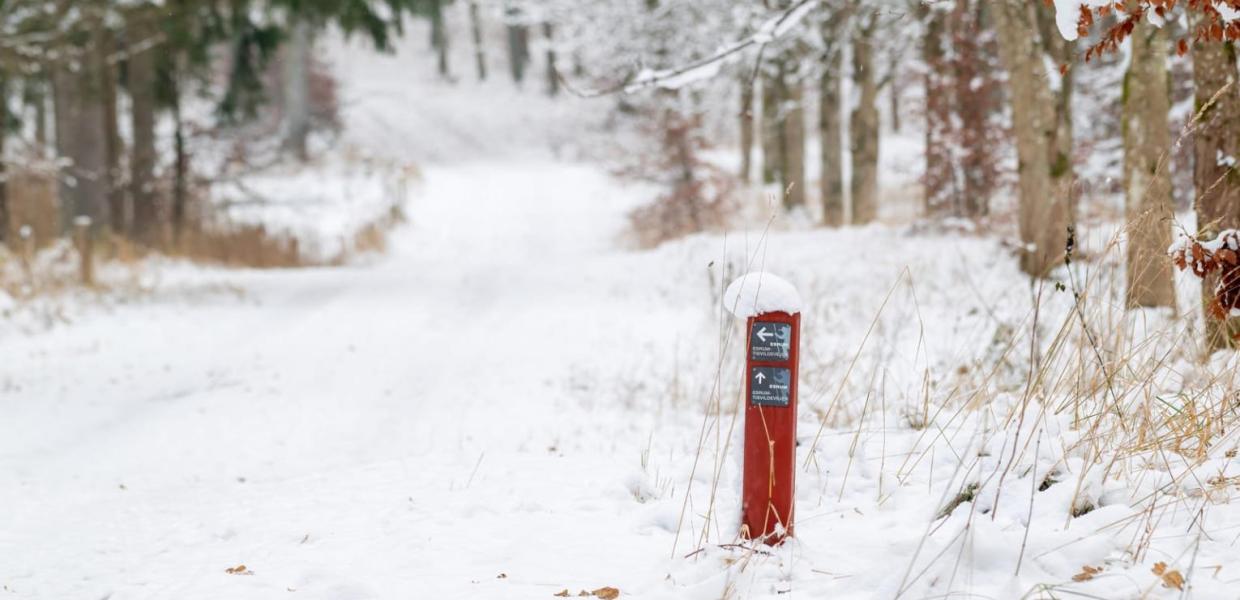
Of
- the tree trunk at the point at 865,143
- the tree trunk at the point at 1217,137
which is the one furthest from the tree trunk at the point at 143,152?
the tree trunk at the point at 1217,137

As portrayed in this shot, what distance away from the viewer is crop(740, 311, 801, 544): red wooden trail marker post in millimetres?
2852

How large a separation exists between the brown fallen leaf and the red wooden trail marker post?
834 mm

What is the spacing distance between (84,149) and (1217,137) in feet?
45.4

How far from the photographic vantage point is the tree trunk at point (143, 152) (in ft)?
47.8

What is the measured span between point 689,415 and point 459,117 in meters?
39.2

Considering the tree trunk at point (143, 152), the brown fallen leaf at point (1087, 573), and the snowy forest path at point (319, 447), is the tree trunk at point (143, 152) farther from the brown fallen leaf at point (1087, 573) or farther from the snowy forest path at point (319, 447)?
the brown fallen leaf at point (1087, 573)

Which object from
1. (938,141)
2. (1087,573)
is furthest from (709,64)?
(938,141)

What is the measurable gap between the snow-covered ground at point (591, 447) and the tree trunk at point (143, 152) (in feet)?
14.1

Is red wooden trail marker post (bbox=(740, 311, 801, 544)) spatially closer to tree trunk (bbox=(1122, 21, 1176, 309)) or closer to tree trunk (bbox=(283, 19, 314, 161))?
tree trunk (bbox=(1122, 21, 1176, 309))

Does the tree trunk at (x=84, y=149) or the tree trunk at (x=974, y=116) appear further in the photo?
the tree trunk at (x=84, y=149)

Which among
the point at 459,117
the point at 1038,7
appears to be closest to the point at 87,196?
the point at 1038,7

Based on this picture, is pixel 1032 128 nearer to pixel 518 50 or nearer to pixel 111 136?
pixel 111 136

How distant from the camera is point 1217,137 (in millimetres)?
4777

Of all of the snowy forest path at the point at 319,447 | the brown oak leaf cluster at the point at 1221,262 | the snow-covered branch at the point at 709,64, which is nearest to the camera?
the brown oak leaf cluster at the point at 1221,262
